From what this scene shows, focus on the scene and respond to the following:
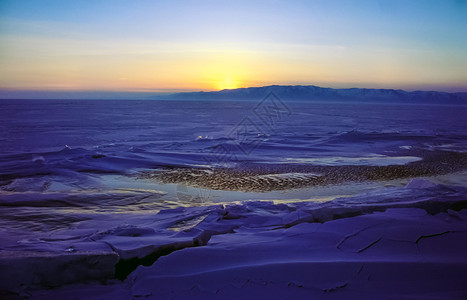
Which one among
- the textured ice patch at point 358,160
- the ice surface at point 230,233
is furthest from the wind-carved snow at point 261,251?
the textured ice patch at point 358,160

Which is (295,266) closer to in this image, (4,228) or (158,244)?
(158,244)

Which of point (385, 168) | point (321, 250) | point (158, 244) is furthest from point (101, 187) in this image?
point (385, 168)

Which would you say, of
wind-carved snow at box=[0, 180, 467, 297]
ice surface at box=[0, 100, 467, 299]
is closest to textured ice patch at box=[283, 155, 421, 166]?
ice surface at box=[0, 100, 467, 299]

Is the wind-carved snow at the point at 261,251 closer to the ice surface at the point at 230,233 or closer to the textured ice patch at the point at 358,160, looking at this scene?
the ice surface at the point at 230,233

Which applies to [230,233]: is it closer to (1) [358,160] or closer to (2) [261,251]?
(2) [261,251]

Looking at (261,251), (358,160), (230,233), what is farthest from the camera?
(358,160)

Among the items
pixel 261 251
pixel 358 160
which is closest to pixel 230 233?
pixel 261 251

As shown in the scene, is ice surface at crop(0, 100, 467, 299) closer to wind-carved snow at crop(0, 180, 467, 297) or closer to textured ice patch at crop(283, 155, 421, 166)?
wind-carved snow at crop(0, 180, 467, 297)

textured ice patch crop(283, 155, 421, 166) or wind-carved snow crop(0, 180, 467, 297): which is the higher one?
wind-carved snow crop(0, 180, 467, 297)

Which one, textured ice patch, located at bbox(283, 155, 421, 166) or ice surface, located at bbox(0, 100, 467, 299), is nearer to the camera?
ice surface, located at bbox(0, 100, 467, 299)

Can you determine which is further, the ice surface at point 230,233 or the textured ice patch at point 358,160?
the textured ice patch at point 358,160

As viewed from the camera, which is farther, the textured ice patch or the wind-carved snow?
the textured ice patch
